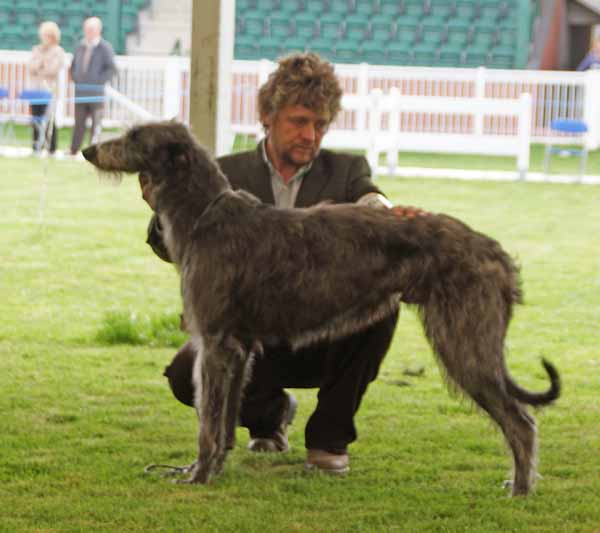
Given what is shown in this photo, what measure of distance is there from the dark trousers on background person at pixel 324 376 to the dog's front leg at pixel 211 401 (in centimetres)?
29

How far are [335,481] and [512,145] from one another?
48.6 feet

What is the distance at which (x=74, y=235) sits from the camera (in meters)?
11.3

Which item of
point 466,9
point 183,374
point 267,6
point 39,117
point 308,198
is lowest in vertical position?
point 39,117

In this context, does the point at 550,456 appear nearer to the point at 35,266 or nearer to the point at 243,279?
the point at 243,279

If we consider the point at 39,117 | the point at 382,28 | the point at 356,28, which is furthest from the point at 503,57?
the point at 39,117

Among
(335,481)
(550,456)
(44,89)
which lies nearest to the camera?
(335,481)

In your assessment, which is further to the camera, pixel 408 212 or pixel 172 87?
pixel 172 87

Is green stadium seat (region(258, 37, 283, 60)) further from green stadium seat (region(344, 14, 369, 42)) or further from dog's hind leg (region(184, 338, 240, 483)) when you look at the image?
dog's hind leg (region(184, 338, 240, 483))

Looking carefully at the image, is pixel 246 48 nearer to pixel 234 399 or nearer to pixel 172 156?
pixel 234 399

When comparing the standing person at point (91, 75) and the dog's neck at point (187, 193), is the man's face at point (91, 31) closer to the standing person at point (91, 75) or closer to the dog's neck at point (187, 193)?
the standing person at point (91, 75)

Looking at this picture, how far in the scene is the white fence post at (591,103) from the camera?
21.3m

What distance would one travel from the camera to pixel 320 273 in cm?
425

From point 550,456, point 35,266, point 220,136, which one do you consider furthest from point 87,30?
point 550,456

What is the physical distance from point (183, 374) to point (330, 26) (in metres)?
22.9
